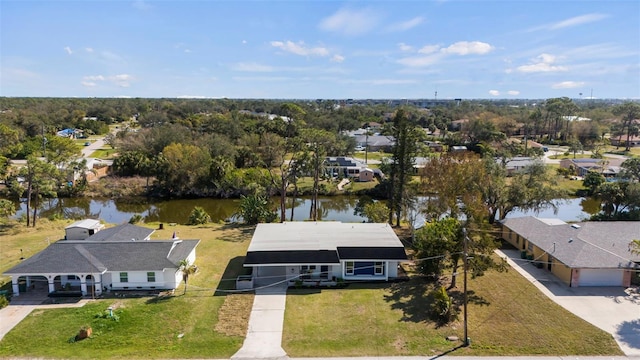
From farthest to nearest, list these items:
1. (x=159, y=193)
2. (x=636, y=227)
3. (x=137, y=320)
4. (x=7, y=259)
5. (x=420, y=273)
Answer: (x=159, y=193)
(x=636, y=227)
(x=7, y=259)
(x=420, y=273)
(x=137, y=320)

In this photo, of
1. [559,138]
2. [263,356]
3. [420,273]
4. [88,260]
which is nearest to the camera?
[263,356]

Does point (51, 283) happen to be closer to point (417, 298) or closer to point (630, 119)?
point (417, 298)

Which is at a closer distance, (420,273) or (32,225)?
(420,273)

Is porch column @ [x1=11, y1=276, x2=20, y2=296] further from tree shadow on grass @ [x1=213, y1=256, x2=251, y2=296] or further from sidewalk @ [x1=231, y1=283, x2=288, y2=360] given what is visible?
sidewalk @ [x1=231, y1=283, x2=288, y2=360]

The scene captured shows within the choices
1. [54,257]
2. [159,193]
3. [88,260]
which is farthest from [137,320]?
[159,193]

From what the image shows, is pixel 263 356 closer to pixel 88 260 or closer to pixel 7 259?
pixel 88 260

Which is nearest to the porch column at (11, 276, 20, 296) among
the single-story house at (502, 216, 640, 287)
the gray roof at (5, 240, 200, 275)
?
the gray roof at (5, 240, 200, 275)
